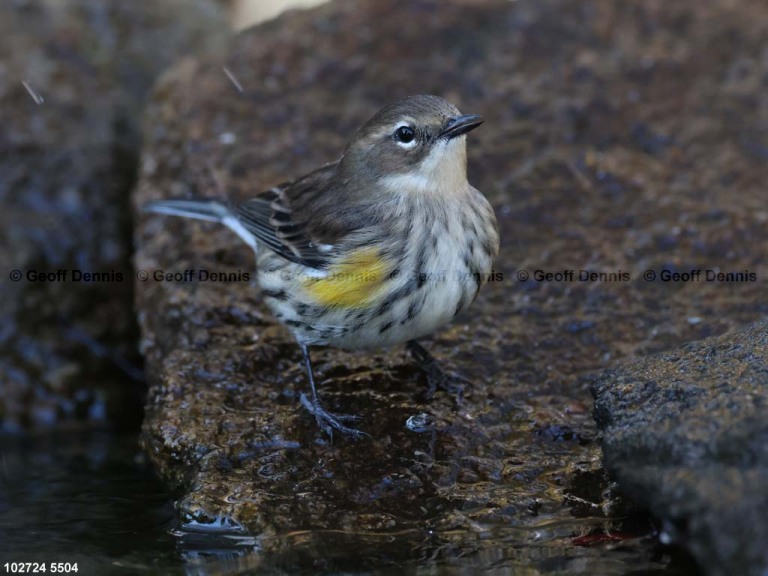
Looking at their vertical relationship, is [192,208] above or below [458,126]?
above

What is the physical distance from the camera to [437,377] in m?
4.94

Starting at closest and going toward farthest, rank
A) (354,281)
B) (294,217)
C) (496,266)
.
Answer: (354,281) < (294,217) < (496,266)

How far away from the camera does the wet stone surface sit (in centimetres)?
408

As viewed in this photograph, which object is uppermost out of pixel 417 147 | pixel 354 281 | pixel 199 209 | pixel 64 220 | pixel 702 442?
pixel 64 220

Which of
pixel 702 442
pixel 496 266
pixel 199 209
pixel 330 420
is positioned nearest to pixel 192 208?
pixel 199 209

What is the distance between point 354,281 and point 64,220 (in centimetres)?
304

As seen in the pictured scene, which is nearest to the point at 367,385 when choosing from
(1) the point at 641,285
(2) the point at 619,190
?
(1) the point at 641,285

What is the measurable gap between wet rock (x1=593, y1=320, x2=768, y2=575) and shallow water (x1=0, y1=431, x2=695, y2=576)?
1.06 feet

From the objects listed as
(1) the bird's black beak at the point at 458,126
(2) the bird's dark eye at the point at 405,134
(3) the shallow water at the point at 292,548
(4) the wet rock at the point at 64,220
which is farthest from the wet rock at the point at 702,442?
(4) the wet rock at the point at 64,220

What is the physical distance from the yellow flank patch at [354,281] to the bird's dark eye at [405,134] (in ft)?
2.08

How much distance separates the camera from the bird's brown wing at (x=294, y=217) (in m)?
5.04

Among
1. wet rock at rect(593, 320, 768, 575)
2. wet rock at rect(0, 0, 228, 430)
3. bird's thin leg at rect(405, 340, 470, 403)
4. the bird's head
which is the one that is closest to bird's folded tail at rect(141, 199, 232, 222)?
wet rock at rect(0, 0, 228, 430)

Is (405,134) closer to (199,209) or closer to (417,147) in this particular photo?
(417,147)

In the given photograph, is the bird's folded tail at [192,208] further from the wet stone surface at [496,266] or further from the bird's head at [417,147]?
the bird's head at [417,147]
